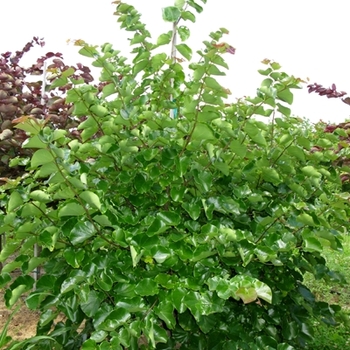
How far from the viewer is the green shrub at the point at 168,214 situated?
1429 mm

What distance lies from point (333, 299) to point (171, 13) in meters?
3.19

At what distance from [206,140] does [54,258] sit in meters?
0.79

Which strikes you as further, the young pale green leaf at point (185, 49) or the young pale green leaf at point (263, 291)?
the young pale green leaf at point (185, 49)

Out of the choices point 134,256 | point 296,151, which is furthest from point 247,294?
point 296,151

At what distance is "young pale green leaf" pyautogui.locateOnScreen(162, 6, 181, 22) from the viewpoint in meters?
1.71

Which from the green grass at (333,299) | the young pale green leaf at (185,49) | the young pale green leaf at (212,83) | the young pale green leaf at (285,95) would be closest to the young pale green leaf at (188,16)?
the young pale green leaf at (185,49)

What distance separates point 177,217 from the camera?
152cm

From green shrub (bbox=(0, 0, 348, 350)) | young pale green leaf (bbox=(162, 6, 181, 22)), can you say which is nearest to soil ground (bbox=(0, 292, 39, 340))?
green shrub (bbox=(0, 0, 348, 350))

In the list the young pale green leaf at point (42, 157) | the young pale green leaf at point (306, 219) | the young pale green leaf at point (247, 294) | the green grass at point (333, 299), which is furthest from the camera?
the green grass at point (333, 299)

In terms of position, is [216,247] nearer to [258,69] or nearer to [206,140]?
[206,140]

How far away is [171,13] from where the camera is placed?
1.72m

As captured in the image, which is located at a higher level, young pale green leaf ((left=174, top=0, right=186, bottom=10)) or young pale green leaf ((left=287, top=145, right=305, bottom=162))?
young pale green leaf ((left=174, top=0, right=186, bottom=10))

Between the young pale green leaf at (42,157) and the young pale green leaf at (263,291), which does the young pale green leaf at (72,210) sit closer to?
the young pale green leaf at (42,157)

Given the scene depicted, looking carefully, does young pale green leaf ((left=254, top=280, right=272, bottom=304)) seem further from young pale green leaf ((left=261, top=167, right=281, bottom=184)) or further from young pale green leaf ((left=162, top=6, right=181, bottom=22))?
young pale green leaf ((left=162, top=6, right=181, bottom=22))
